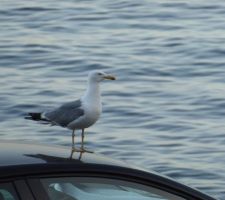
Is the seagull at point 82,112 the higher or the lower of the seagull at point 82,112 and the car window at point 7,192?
the higher

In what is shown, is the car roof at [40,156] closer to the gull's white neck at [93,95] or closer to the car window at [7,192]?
the car window at [7,192]

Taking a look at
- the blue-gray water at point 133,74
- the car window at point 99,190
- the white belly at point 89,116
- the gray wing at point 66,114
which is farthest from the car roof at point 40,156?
the blue-gray water at point 133,74

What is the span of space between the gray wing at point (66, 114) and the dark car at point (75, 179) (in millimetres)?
3697

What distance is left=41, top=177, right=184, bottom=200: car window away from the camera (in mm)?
5113

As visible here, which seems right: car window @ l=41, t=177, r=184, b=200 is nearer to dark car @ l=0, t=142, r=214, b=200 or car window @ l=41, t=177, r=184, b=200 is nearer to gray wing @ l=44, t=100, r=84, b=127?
dark car @ l=0, t=142, r=214, b=200

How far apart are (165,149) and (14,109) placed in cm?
246

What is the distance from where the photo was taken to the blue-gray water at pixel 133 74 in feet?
42.0

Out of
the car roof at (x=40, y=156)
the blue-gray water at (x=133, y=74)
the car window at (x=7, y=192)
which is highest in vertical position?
the blue-gray water at (x=133, y=74)

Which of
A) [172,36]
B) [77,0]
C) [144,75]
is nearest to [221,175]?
[144,75]

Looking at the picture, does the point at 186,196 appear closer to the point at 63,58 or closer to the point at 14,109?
the point at 14,109

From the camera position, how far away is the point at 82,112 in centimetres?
897

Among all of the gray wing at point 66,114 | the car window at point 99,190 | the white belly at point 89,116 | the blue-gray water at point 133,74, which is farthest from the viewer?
the blue-gray water at point 133,74

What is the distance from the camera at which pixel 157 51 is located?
17672 millimetres

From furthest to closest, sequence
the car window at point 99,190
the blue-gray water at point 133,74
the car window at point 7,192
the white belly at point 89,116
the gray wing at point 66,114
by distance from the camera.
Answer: the blue-gray water at point 133,74 → the gray wing at point 66,114 → the white belly at point 89,116 → the car window at point 99,190 → the car window at point 7,192
